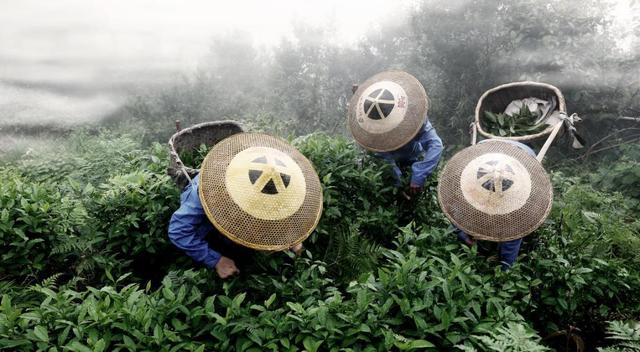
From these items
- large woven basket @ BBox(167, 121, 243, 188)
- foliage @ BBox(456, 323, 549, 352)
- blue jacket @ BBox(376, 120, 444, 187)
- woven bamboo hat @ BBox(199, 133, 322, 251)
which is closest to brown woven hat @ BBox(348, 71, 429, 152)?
blue jacket @ BBox(376, 120, 444, 187)

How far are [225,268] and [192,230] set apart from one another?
0.30 m

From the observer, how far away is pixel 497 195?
3.24 m

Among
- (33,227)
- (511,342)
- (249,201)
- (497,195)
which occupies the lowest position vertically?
(497,195)

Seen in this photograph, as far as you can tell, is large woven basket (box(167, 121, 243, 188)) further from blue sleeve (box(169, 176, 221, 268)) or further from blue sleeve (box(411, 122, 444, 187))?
blue sleeve (box(411, 122, 444, 187))

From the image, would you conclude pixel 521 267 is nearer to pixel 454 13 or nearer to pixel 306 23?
pixel 454 13

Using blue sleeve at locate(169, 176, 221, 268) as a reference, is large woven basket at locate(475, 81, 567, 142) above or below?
below

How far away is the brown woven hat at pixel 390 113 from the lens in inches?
163

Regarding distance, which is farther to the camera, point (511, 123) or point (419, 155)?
point (511, 123)

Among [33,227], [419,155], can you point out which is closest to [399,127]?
[419,155]

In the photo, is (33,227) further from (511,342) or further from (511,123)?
(511,123)

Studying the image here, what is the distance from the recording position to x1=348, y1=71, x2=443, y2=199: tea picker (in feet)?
13.6

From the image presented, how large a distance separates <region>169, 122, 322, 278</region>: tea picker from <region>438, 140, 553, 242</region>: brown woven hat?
42.4 inches

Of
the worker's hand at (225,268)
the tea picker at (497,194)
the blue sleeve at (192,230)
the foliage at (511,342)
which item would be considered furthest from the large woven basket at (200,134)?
the foliage at (511,342)

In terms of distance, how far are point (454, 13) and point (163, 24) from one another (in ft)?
35.7
